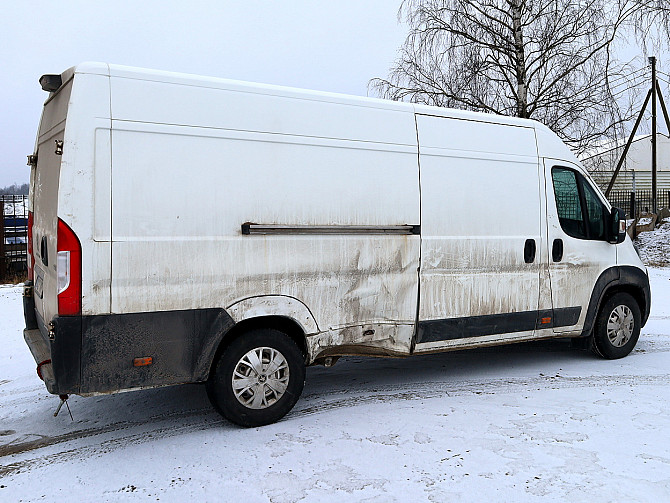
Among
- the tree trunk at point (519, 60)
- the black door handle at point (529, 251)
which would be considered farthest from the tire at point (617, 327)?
the tree trunk at point (519, 60)

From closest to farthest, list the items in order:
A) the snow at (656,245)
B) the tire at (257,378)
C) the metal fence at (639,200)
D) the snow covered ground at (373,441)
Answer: the snow covered ground at (373,441) < the tire at (257,378) < the snow at (656,245) < the metal fence at (639,200)

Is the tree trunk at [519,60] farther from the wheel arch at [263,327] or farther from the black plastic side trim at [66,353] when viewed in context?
the black plastic side trim at [66,353]

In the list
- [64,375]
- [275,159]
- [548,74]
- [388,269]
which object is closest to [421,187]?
[388,269]

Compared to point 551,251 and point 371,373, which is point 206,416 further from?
point 551,251

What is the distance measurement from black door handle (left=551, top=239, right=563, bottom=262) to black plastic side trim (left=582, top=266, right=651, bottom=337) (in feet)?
1.98

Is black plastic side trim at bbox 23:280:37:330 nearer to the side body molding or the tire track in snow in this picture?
the tire track in snow

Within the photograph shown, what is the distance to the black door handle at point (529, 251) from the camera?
5.91 meters

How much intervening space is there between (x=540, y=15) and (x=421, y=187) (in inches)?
505

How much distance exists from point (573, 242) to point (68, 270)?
15.1 feet

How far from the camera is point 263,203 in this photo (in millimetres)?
4570

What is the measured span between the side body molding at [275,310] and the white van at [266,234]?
0.05 ft

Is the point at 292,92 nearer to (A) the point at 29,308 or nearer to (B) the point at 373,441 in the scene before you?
(B) the point at 373,441

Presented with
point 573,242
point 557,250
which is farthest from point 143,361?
point 573,242

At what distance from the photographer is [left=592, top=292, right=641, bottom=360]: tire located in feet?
21.5
